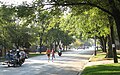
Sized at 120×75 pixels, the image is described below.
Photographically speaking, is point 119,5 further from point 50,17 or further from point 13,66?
point 13,66

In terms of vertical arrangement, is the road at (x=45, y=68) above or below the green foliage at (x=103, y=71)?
below

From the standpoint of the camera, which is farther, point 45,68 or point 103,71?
point 45,68

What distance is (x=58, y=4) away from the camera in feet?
63.9

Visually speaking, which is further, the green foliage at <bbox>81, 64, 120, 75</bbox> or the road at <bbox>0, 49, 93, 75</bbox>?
the road at <bbox>0, 49, 93, 75</bbox>

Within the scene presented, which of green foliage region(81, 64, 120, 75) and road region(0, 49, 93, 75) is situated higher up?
green foliage region(81, 64, 120, 75)

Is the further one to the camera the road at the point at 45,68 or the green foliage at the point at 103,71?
the road at the point at 45,68

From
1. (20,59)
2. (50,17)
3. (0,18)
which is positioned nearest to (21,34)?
(0,18)

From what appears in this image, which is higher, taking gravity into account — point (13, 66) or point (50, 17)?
point (50, 17)

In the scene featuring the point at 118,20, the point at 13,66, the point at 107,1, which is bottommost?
the point at 13,66

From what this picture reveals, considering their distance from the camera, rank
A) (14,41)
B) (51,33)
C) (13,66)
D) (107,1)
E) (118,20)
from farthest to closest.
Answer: (51,33), (14,41), (13,66), (107,1), (118,20)

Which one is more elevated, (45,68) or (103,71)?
(103,71)

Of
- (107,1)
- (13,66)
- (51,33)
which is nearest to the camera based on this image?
(107,1)

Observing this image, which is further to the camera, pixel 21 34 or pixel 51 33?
pixel 51 33

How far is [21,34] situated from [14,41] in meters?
1.96
